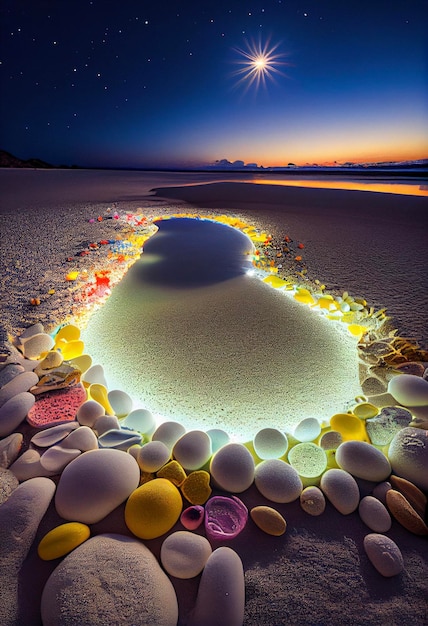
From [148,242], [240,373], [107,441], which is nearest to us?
[107,441]

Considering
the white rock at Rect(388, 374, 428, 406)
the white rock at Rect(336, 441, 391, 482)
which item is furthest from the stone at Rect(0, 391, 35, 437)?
the white rock at Rect(388, 374, 428, 406)

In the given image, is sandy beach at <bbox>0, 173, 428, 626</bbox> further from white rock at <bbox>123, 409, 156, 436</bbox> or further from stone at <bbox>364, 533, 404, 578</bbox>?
white rock at <bbox>123, 409, 156, 436</bbox>

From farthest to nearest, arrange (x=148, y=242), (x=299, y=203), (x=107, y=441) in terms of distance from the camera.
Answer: (x=299, y=203)
(x=148, y=242)
(x=107, y=441)

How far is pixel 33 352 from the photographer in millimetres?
1641

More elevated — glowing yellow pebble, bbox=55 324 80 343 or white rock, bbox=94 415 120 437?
glowing yellow pebble, bbox=55 324 80 343

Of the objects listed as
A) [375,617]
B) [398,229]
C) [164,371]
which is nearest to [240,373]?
[164,371]

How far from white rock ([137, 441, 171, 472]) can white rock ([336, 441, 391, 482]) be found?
56 cm

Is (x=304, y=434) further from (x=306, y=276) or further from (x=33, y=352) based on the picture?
(x=306, y=276)

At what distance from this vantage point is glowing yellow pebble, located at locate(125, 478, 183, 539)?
86 cm

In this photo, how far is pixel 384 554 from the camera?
811 millimetres

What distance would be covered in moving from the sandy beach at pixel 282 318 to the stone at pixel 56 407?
5 centimetres

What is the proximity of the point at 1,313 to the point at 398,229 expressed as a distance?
408 cm

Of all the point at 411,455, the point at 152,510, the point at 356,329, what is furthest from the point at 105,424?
the point at 356,329

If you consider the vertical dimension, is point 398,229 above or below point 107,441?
above
